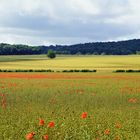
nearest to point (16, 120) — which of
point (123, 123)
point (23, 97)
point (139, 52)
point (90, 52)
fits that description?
point (123, 123)

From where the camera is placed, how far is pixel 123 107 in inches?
749

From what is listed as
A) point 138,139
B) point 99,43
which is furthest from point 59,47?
point 138,139

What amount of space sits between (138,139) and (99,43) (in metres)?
163

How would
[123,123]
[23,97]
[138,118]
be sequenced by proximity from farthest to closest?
[23,97], [138,118], [123,123]

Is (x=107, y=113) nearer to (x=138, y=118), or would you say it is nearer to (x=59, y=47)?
(x=138, y=118)

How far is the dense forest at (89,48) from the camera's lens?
145 metres

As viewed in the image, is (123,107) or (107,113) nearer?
(107,113)

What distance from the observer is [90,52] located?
15438 centimetres

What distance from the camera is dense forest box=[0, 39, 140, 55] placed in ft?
477

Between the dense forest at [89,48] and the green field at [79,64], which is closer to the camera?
the green field at [79,64]

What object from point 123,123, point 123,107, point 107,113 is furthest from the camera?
point 123,107

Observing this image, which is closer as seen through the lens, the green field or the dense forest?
the green field

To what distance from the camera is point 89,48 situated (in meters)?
163

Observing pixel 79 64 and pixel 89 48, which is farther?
pixel 89 48
